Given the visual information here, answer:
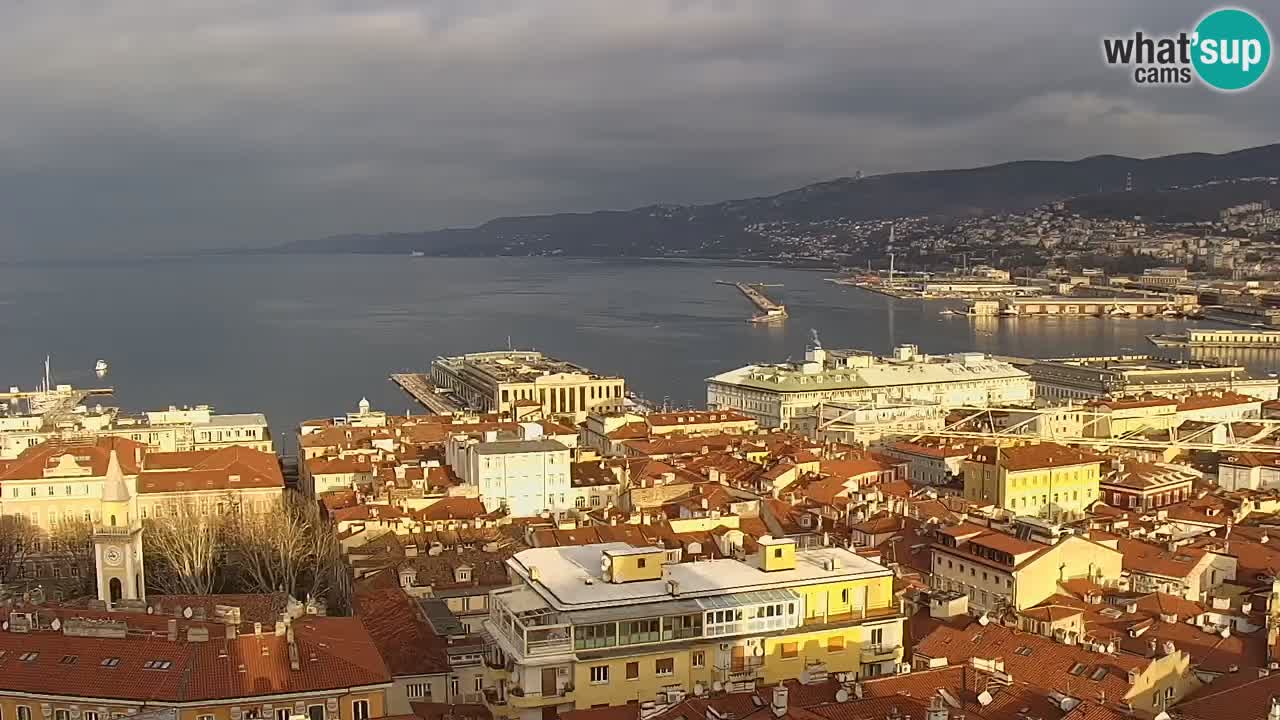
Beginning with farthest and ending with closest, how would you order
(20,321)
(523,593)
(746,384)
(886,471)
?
(20,321) → (746,384) → (886,471) → (523,593)

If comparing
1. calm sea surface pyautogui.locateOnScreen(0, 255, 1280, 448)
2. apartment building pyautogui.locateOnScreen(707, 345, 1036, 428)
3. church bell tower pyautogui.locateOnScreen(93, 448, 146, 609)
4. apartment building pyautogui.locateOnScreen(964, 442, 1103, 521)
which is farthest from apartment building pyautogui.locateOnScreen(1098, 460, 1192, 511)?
calm sea surface pyautogui.locateOnScreen(0, 255, 1280, 448)

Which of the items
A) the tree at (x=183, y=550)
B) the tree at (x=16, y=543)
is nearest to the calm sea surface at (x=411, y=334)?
the tree at (x=16, y=543)

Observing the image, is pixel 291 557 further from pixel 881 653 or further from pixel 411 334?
pixel 411 334

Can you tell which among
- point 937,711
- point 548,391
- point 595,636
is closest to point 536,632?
point 595,636

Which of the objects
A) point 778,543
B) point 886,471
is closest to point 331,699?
point 778,543

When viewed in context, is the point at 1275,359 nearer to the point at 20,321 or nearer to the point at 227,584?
the point at 227,584

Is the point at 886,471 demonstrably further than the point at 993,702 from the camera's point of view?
Yes

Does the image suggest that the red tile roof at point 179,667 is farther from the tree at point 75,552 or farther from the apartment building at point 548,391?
the apartment building at point 548,391
